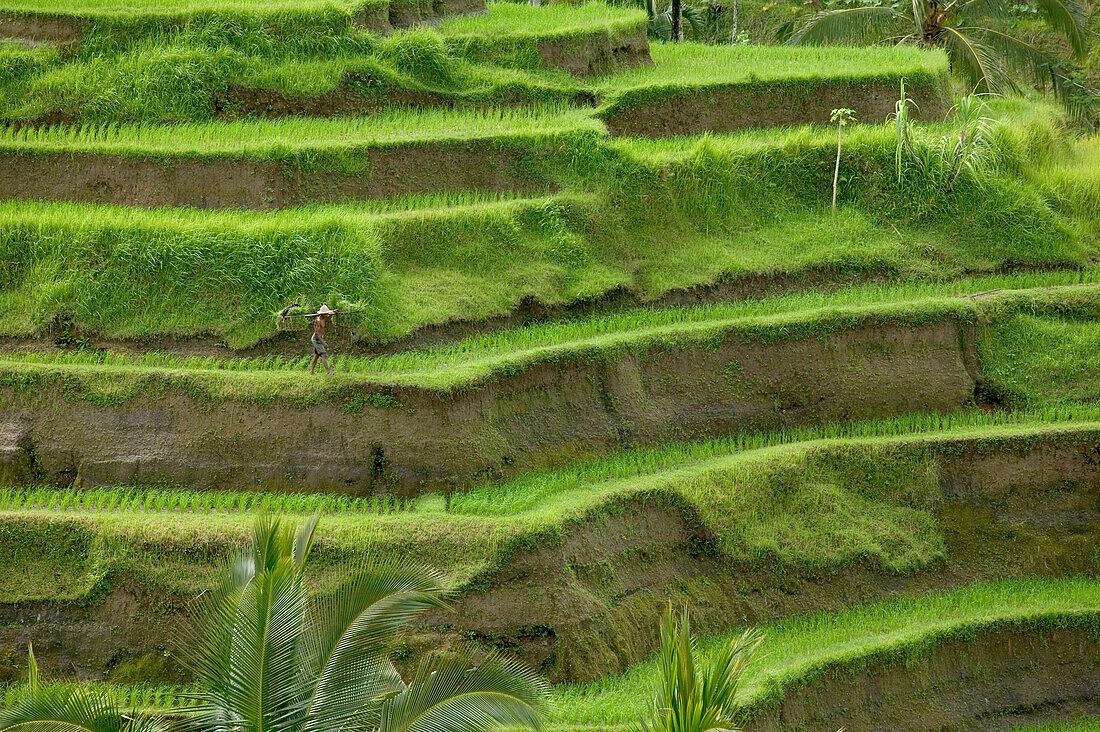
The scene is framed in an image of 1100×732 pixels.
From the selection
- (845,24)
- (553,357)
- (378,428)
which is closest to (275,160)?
(378,428)

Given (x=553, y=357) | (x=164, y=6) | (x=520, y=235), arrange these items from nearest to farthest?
1. (x=553, y=357)
2. (x=520, y=235)
3. (x=164, y=6)

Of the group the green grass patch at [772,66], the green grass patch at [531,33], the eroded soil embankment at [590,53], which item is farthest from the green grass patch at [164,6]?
the green grass patch at [772,66]

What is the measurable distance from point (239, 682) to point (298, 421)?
4.09 m

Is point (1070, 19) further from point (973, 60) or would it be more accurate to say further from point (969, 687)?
point (969, 687)

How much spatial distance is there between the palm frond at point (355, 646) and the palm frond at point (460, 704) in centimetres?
19

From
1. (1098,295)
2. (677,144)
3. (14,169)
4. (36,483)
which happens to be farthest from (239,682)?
(1098,295)

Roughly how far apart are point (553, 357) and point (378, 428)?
2.02 m

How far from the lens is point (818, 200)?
14.7 metres

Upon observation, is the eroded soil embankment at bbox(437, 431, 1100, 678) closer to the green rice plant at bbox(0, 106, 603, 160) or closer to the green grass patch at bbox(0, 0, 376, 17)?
the green rice plant at bbox(0, 106, 603, 160)

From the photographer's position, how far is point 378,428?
10.8m

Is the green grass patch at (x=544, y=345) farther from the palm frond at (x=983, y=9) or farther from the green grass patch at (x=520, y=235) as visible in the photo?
the palm frond at (x=983, y=9)

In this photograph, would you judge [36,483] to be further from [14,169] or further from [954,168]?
[954,168]

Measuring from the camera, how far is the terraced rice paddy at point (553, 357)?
32.9 feet

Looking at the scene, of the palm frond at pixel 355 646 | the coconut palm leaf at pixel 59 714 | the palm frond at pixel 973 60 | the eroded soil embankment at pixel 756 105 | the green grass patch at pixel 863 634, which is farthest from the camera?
the palm frond at pixel 973 60
